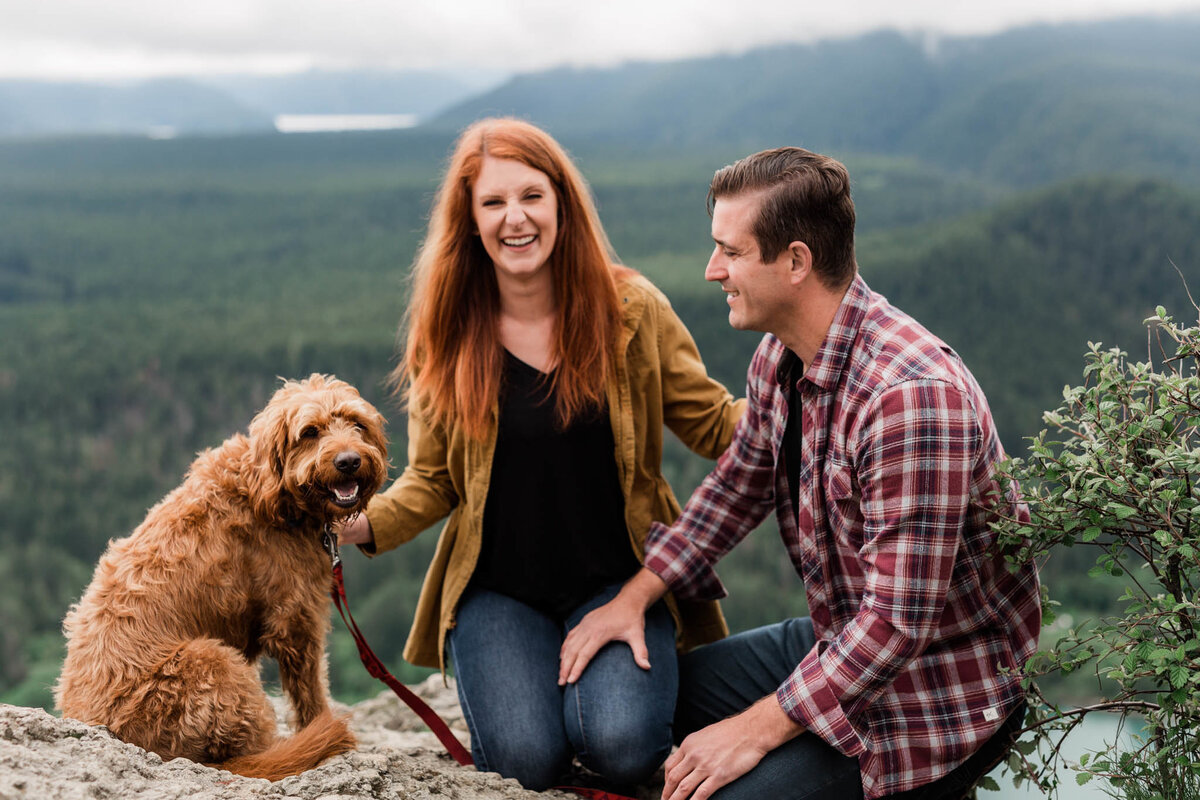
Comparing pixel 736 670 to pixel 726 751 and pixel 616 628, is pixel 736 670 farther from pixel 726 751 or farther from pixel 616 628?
pixel 726 751

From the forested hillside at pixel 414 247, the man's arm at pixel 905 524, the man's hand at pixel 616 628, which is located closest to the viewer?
the man's arm at pixel 905 524

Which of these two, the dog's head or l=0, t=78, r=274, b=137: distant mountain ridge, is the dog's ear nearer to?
the dog's head

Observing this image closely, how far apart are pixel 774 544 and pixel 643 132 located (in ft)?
383

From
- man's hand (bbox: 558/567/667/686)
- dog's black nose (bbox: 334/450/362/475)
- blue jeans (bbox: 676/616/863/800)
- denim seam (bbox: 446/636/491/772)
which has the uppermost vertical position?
dog's black nose (bbox: 334/450/362/475)

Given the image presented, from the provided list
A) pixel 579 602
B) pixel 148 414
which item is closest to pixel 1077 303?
pixel 148 414

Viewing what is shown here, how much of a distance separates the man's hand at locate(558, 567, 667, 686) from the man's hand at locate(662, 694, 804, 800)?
770 millimetres

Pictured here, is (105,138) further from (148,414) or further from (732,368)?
(732,368)

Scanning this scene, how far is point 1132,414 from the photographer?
327 centimetres

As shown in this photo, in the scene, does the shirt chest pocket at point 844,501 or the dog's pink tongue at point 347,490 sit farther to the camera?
the dog's pink tongue at point 347,490

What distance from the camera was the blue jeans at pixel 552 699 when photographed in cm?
393

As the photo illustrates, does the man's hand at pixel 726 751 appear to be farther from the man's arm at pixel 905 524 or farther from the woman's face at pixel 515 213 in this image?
the woman's face at pixel 515 213

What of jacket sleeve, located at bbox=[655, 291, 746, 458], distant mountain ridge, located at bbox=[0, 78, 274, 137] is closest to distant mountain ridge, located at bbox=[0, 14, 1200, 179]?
distant mountain ridge, located at bbox=[0, 78, 274, 137]

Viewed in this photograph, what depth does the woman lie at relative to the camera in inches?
161

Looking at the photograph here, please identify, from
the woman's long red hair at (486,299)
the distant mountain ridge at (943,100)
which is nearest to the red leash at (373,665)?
the woman's long red hair at (486,299)
